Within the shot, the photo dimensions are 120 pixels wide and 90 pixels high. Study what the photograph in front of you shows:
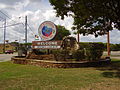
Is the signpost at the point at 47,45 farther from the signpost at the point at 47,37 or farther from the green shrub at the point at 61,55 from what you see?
the green shrub at the point at 61,55

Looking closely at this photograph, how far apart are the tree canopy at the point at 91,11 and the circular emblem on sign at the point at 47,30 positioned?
380 centimetres

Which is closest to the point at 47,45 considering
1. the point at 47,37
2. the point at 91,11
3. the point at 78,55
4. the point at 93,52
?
the point at 47,37

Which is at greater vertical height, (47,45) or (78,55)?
(47,45)

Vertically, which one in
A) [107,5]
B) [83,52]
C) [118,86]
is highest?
[107,5]

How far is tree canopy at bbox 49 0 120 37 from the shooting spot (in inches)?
373

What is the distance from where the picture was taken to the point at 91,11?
9.70 metres

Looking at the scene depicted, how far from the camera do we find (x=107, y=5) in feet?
33.2

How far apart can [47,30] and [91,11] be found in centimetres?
851

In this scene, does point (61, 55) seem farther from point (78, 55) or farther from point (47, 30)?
point (47, 30)

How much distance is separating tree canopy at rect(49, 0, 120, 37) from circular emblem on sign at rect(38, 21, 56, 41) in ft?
12.5


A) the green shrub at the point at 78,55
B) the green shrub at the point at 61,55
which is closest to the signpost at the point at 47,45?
the green shrub at the point at 61,55

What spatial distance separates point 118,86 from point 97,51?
8011mm

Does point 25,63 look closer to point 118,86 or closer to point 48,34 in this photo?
point 48,34

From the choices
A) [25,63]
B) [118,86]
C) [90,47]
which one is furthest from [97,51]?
[118,86]
